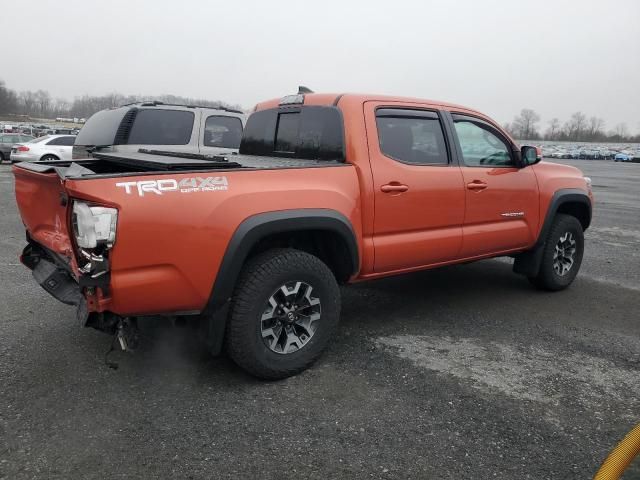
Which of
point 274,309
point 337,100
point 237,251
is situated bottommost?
point 274,309

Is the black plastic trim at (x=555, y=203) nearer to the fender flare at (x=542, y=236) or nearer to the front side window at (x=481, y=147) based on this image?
the fender flare at (x=542, y=236)

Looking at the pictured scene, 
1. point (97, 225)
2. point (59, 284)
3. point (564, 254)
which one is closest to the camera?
point (97, 225)

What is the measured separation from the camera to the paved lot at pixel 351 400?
269 cm

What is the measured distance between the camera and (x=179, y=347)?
4000mm

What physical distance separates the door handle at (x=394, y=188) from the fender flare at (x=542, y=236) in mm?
2019

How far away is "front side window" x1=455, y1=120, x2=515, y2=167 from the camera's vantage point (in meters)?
4.70

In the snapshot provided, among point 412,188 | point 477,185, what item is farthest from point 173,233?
point 477,185

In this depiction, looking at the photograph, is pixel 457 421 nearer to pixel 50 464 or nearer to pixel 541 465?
pixel 541 465

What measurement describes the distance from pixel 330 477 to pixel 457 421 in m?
0.89

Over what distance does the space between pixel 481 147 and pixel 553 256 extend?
1.50 metres

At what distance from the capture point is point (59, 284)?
11.3 ft

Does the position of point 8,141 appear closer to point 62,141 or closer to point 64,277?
point 62,141

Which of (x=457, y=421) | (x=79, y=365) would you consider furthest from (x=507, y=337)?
(x=79, y=365)

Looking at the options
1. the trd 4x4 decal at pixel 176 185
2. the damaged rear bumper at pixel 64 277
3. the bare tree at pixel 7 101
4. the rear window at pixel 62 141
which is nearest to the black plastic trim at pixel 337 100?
the trd 4x4 decal at pixel 176 185
